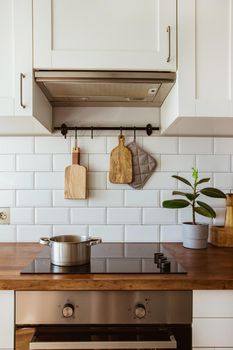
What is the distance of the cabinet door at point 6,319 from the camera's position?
0.97 m

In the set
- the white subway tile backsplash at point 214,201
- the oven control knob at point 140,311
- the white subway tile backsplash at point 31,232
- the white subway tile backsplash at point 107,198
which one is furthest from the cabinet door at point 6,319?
the white subway tile backsplash at point 214,201

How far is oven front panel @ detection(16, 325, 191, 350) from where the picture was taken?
3.09 feet

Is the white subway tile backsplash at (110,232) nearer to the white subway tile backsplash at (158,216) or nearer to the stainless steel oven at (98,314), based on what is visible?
the white subway tile backsplash at (158,216)

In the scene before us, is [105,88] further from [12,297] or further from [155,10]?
[12,297]

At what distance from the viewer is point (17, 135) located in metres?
1.55

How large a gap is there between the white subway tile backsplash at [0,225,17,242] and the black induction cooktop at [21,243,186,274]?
0.76 feet

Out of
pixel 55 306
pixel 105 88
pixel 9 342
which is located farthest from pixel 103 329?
pixel 105 88

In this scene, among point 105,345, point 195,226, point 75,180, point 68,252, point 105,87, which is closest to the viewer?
point 105,345

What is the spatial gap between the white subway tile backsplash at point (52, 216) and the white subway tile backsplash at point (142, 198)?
328 mm

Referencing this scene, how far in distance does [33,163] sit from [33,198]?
0.18 metres

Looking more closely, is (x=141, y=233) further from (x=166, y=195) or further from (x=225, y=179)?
(x=225, y=179)

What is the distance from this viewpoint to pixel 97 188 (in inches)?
62.1

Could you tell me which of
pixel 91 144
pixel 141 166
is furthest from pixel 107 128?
pixel 141 166

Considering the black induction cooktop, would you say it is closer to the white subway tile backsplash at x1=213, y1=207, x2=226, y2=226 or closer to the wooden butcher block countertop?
the wooden butcher block countertop
